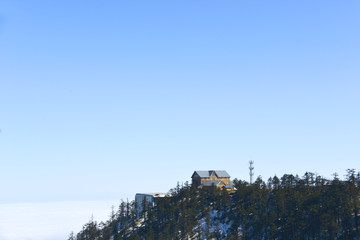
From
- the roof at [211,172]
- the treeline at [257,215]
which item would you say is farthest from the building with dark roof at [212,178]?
the treeline at [257,215]

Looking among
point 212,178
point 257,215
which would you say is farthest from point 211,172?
point 257,215

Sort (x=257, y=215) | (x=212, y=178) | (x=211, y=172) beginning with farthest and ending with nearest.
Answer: (x=211, y=172) → (x=212, y=178) → (x=257, y=215)

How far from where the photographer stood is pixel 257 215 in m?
102

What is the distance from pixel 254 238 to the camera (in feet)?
315

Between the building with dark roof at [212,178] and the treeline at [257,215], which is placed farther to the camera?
the building with dark roof at [212,178]

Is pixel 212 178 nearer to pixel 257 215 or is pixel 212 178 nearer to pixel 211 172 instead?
pixel 211 172

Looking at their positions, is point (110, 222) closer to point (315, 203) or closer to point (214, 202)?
point (214, 202)

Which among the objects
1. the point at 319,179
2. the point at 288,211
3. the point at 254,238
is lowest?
the point at 254,238

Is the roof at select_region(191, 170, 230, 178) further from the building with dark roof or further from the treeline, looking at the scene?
the treeline

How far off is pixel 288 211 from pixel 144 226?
5015 centimetres

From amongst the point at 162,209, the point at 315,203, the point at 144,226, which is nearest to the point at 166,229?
the point at 162,209

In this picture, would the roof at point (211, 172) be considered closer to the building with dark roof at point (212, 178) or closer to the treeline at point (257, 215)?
the building with dark roof at point (212, 178)

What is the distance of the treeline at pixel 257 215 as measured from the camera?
296 feet

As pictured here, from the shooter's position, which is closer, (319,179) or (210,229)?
(210,229)
